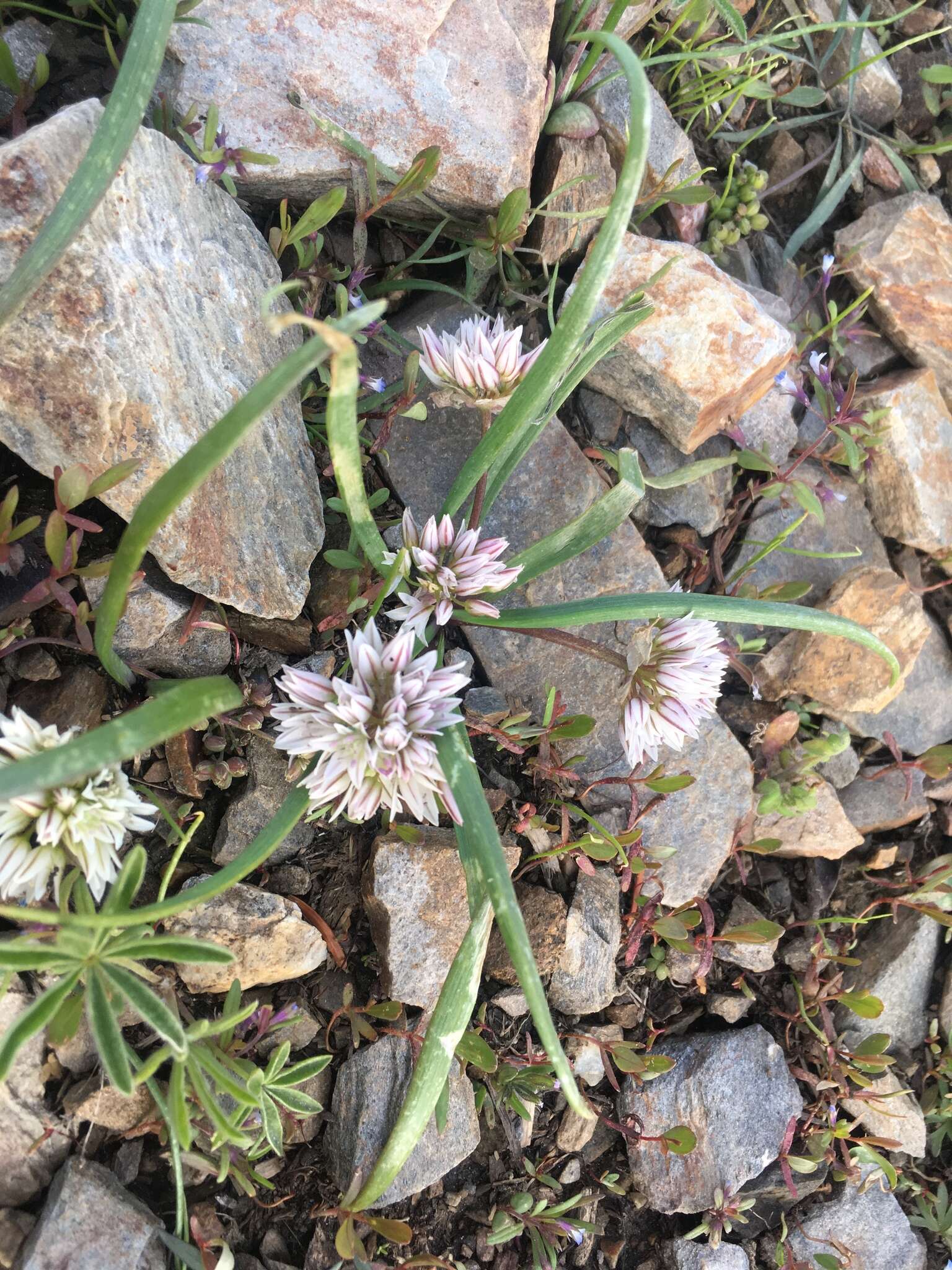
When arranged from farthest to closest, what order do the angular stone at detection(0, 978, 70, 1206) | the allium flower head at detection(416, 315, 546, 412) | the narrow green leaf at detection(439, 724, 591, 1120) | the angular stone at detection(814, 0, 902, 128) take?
the angular stone at detection(814, 0, 902, 128), the allium flower head at detection(416, 315, 546, 412), the angular stone at detection(0, 978, 70, 1206), the narrow green leaf at detection(439, 724, 591, 1120)

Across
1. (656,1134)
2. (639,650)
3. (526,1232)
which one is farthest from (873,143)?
(526,1232)

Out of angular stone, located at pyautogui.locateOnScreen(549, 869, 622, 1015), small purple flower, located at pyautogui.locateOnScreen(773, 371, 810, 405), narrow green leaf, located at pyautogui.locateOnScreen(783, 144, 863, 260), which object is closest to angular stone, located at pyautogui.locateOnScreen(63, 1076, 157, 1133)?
angular stone, located at pyautogui.locateOnScreen(549, 869, 622, 1015)

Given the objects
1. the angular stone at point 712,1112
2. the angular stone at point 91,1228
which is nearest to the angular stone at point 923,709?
the angular stone at point 712,1112

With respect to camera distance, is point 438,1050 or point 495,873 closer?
point 495,873

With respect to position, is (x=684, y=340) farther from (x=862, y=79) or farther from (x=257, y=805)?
(x=257, y=805)

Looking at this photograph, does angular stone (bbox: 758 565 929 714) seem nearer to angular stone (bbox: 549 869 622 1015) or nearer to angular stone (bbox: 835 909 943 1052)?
angular stone (bbox: 835 909 943 1052)

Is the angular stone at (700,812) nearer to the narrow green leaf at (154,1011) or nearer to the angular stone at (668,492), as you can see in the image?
the angular stone at (668,492)

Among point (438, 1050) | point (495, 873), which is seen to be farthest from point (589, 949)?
point (495, 873)
